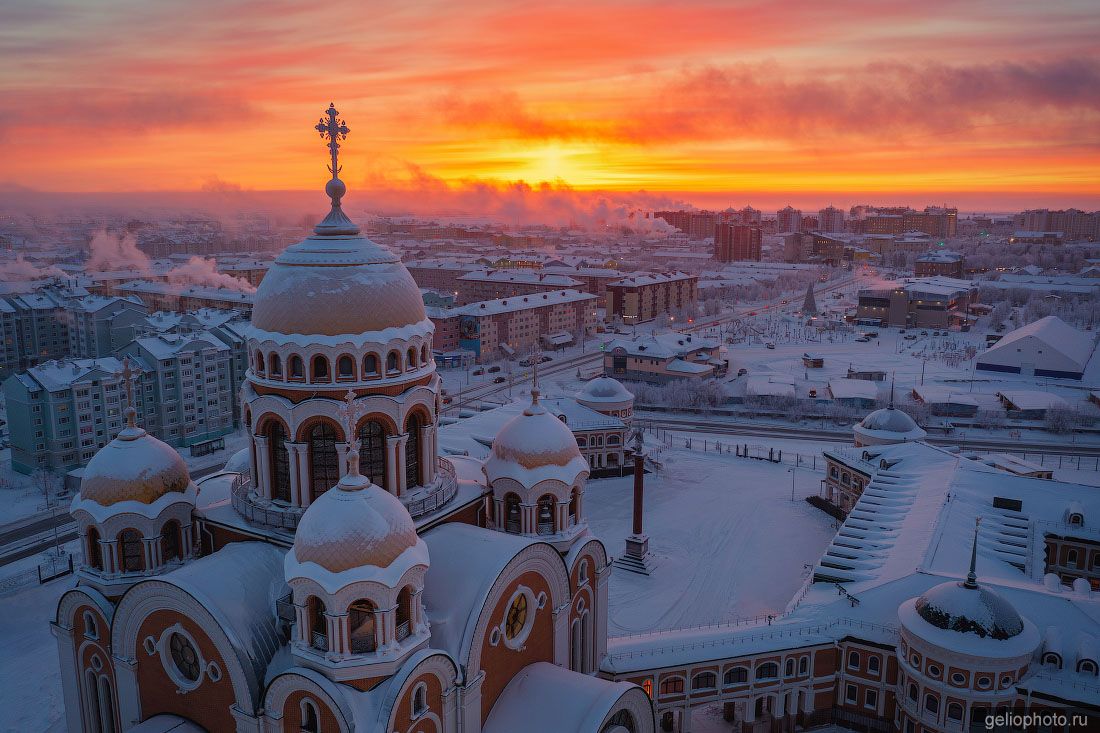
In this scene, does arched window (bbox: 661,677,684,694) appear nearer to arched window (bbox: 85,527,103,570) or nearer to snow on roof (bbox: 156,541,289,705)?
snow on roof (bbox: 156,541,289,705)

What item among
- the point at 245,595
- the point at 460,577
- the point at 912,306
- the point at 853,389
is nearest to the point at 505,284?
the point at 912,306

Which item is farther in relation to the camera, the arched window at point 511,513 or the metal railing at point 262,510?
the arched window at point 511,513

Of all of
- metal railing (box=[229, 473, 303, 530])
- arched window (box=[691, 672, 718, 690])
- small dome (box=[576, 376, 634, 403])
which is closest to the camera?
metal railing (box=[229, 473, 303, 530])

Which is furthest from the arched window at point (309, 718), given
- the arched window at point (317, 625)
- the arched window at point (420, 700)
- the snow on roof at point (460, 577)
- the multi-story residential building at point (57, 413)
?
the multi-story residential building at point (57, 413)

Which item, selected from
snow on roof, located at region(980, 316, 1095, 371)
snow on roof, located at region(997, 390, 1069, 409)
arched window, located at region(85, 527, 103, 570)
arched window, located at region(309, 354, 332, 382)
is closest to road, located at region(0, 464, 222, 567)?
arched window, located at region(85, 527, 103, 570)

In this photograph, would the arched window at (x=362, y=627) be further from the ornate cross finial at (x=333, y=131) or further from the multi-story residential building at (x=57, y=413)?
the multi-story residential building at (x=57, y=413)

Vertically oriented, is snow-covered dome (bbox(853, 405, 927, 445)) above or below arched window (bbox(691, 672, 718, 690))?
above
